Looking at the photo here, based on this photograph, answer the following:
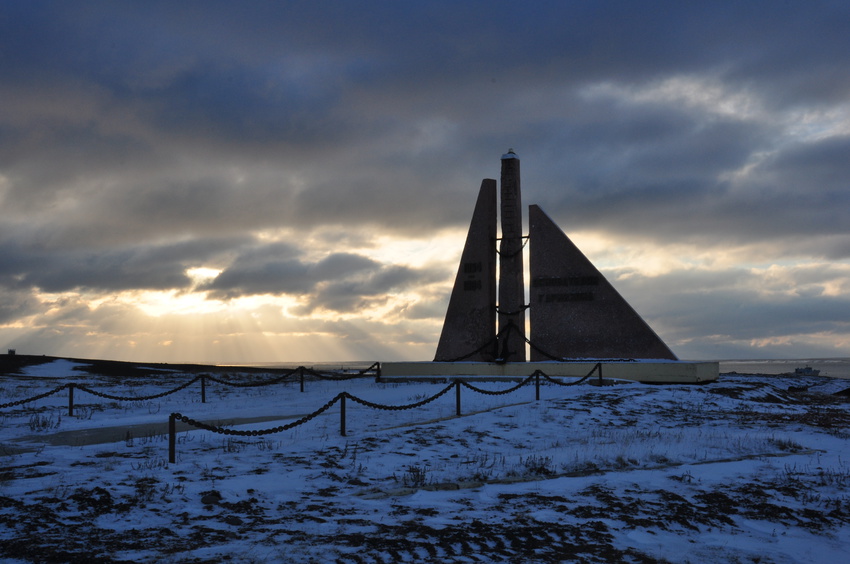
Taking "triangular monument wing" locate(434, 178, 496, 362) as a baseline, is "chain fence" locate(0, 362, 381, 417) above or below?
below

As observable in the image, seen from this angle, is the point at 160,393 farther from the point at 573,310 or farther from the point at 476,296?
the point at 573,310

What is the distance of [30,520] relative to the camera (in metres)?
5.79

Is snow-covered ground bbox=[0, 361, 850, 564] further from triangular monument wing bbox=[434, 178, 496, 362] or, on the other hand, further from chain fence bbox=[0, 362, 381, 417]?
triangular monument wing bbox=[434, 178, 496, 362]

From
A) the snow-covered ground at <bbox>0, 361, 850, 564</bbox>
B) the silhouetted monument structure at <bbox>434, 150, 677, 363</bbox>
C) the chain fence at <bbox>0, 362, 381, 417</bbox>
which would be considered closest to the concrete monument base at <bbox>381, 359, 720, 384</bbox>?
the silhouetted monument structure at <bbox>434, 150, 677, 363</bbox>

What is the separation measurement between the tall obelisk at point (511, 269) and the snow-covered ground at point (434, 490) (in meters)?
10.00

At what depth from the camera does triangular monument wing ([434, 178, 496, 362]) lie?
79.1 ft

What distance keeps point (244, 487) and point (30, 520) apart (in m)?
2.01

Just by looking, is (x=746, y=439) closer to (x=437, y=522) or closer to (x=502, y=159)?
(x=437, y=522)

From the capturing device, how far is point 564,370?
837 inches

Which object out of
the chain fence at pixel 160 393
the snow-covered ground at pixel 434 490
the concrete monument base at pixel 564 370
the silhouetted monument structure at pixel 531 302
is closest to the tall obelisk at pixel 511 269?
the silhouetted monument structure at pixel 531 302

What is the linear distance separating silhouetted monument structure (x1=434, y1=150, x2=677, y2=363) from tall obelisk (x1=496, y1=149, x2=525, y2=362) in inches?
1.4

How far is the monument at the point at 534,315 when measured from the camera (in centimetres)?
2134

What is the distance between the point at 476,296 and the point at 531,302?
2124mm

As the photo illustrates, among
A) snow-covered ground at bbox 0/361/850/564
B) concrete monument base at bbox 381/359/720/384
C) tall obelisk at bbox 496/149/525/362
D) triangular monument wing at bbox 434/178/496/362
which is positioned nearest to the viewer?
snow-covered ground at bbox 0/361/850/564
